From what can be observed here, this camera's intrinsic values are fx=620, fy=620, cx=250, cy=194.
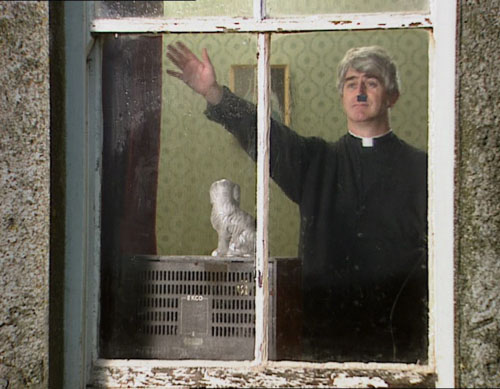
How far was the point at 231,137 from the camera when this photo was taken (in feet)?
8.27

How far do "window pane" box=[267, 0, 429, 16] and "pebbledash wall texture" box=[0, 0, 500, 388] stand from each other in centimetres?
22

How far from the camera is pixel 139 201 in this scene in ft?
8.36

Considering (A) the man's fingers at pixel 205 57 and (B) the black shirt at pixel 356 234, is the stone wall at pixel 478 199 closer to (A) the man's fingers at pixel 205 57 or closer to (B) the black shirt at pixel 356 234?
(B) the black shirt at pixel 356 234

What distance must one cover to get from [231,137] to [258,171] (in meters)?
0.18

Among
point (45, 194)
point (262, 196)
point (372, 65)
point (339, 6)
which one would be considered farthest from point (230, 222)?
point (339, 6)

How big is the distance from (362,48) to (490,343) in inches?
48.3

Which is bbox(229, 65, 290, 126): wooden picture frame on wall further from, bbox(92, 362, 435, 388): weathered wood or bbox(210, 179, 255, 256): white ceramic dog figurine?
bbox(92, 362, 435, 388): weathered wood

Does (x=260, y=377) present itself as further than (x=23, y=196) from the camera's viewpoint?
Yes

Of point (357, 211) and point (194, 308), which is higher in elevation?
point (357, 211)

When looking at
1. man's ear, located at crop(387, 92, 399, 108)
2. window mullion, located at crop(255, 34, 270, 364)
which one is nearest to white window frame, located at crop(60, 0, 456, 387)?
window mullion, located at crop(255, 34, 270, 364)

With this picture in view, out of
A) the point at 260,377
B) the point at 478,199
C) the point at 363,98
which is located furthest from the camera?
the point at 363,98

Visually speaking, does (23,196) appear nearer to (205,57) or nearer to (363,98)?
(205,57)

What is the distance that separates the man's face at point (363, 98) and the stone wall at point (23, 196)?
46.3 inches

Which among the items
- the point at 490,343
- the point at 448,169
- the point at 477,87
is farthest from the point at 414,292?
the point at 477,87
